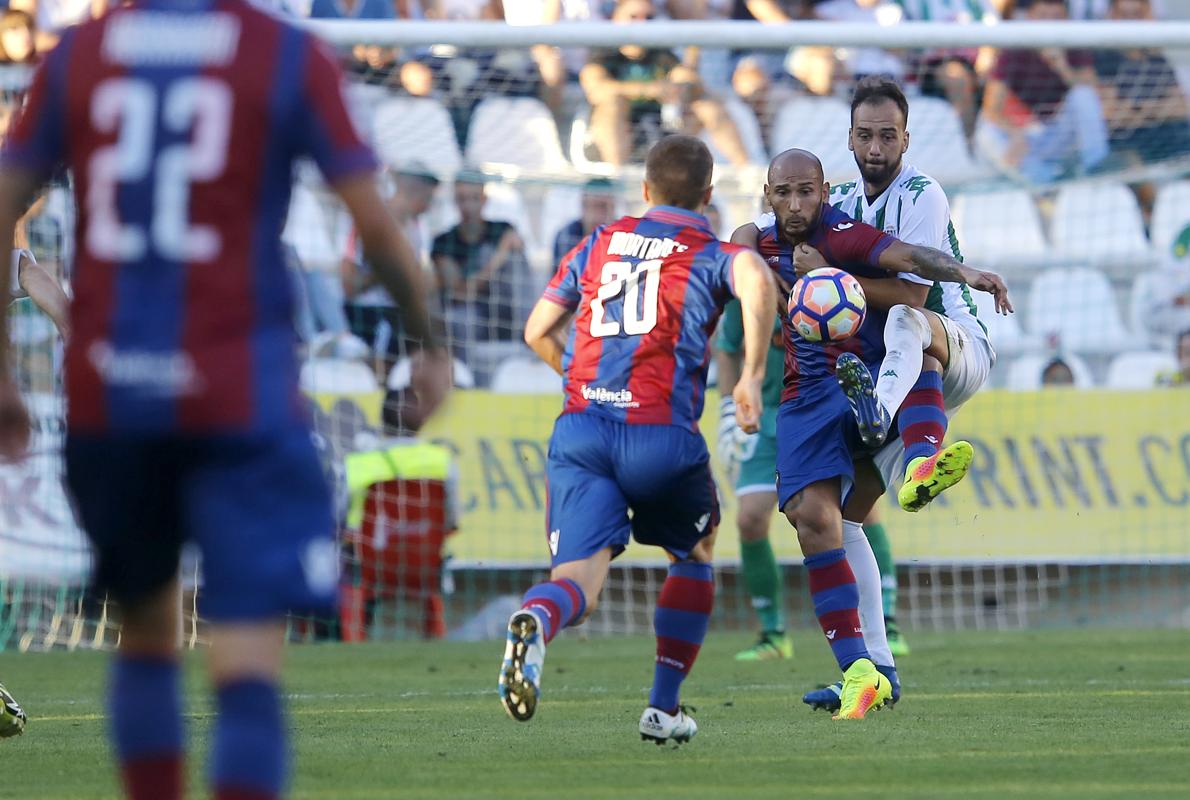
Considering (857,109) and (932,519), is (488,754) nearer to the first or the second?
(857,109)

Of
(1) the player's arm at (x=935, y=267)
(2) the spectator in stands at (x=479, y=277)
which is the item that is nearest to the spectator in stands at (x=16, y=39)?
(2) the spectator in stands at (x=479, y=277)

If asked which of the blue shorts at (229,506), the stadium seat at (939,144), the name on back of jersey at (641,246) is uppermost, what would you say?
the stadium seat at (939,144)

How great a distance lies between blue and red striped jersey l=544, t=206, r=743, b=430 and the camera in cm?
599

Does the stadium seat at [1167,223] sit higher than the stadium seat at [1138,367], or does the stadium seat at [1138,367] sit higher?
the stadium seat at [1167,223]

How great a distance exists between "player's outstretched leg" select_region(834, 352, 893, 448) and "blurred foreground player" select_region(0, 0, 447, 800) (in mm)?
3445

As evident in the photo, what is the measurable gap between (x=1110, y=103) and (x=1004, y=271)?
64.2 inches

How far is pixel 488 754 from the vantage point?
573 cm

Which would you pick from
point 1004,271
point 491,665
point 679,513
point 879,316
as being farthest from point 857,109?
point 1004,271

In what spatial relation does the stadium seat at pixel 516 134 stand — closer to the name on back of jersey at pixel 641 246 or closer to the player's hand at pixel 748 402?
the name on back of jersey at pixel 641 246

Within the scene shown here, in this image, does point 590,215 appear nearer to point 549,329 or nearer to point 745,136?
point 745,136

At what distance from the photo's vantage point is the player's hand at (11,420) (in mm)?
3424

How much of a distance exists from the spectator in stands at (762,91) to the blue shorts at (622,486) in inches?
345

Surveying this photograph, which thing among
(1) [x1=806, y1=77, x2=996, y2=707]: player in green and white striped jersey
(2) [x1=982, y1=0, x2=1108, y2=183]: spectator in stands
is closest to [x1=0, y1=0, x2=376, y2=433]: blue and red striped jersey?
(1) [x1=806, y1=77, x2=996, y2=707]: player in green and white striped jersey

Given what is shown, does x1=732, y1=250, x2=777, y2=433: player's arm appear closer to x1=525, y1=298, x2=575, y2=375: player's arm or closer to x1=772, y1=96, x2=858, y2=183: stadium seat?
x1=525, y1=298, x2=575, y2=375: player's arm
